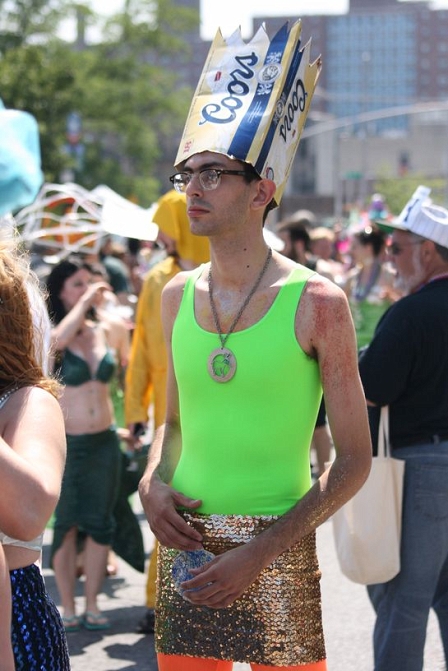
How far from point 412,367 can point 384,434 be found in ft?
0.83

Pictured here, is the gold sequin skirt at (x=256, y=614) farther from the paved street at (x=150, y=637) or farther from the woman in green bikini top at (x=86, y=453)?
the woman in green bikini top at (x=86, y=453)

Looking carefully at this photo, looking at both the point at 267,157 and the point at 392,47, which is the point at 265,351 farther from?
the point at 392,47

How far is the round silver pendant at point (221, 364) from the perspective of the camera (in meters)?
2.94

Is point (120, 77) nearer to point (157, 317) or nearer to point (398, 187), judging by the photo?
point (398, 187)

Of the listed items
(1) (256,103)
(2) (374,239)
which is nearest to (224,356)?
(1) (256,103)

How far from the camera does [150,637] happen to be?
19.6ft

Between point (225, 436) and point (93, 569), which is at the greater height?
point (225, 436)

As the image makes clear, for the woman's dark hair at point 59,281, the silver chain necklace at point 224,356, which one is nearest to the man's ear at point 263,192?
the silver chain necklace at point 224,356

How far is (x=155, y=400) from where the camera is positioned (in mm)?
6070

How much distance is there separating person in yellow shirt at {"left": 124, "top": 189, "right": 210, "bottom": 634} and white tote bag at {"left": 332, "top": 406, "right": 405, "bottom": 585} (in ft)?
6.00

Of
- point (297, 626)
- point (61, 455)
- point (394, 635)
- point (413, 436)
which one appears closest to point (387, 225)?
point (413, 436)

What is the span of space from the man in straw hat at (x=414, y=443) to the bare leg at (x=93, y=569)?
2181 millimetres

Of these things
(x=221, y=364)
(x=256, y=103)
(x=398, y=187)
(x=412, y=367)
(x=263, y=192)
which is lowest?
(x=398, y=187)

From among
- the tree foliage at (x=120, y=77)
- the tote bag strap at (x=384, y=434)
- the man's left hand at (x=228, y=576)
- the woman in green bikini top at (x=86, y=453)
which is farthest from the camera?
the tree foliage at (x=120, y=77)
